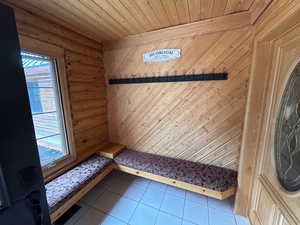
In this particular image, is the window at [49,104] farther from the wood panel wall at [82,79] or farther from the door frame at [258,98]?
the door frame at [258,98]

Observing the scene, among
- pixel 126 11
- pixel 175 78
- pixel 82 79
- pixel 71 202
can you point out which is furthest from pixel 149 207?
pixel 126 11

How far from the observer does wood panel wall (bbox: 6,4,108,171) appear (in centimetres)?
169

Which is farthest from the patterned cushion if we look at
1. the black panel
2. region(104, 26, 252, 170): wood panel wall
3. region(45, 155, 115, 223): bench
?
the black panel

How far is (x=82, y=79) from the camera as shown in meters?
2.24

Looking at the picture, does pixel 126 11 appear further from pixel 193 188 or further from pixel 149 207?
pixel 149 207

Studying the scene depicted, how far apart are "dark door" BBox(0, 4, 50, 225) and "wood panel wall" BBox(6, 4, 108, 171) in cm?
82

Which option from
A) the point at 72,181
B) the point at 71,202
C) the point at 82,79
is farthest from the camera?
the point at 82,79

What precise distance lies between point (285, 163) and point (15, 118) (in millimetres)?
2229

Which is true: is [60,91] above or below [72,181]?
above

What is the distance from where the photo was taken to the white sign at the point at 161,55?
2087mm

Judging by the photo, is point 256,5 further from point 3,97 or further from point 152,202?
point 152,202

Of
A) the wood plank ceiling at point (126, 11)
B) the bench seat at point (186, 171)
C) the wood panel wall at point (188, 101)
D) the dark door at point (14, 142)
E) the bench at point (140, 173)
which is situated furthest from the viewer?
the wood panel wall at point (188, 101)

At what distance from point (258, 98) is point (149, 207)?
204 cm

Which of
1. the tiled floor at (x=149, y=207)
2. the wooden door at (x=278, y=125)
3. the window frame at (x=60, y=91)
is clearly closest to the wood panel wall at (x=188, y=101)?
the wooden door at (x=278, y=125)
